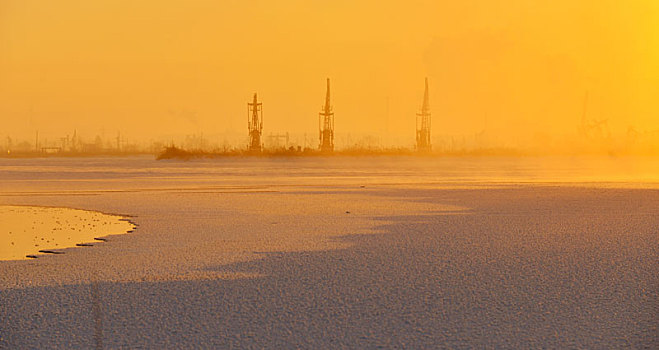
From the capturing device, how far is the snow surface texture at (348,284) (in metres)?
6.23

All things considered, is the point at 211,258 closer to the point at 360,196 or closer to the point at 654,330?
the point at 654,330

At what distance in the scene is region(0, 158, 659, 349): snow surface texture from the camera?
6230mm

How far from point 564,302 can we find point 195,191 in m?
19.8

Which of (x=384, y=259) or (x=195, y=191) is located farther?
(x=195, y=191)

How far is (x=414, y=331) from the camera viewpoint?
6.29 metres

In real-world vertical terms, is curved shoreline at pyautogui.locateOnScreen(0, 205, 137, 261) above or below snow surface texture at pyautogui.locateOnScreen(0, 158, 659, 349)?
below

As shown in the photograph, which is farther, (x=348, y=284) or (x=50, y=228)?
(x=50, y=228)

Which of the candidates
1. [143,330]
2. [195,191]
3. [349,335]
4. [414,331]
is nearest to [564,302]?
[414,331]

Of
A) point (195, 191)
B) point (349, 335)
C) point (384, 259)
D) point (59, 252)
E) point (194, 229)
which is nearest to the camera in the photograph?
point (349, 335)

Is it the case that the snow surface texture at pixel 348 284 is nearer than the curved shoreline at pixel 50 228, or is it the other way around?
the snow surface texture at pixel 348 284

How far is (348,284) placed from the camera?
27.5 feet

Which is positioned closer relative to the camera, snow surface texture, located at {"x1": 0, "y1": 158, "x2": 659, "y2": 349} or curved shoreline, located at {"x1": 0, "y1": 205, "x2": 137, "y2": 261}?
snow surface texture, located at {"x1": 0, "y1": 158, "x2": 659, "y2": 349}

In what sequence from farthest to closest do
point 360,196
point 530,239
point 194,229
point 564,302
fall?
point 360,196
point 194,229
point 530,239
point 564,302

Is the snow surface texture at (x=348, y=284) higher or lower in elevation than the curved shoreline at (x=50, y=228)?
higher
